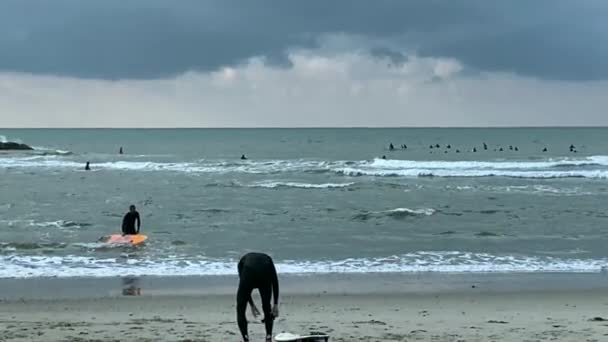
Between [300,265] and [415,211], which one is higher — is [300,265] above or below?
below

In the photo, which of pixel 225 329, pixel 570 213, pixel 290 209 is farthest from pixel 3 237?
pixel 570 213

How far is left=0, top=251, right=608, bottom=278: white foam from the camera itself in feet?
49.5

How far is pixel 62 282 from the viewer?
1387cm

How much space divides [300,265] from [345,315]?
521 centimetres

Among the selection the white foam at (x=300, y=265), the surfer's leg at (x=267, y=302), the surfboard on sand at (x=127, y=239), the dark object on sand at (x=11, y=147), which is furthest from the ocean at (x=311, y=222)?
the dark object on sand at (x=11, y=147)

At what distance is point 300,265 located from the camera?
52.1 ft

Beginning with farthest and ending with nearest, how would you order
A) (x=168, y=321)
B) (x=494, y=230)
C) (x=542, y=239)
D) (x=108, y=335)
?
(x=494, y=230), (x=542, y=239), (x=168, y=321), (x=108, y=335)

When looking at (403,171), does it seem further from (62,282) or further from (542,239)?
(62,282)

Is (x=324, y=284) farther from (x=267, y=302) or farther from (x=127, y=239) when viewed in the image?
(x=127, y=239)

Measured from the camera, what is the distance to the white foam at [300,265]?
49.5 ft

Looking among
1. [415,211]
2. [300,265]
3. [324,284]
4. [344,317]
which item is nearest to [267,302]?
[344,317]

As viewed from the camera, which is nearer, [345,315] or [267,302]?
[267,302]

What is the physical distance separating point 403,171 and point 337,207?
2170cm

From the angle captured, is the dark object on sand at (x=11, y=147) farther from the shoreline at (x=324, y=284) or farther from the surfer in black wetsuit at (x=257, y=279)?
the surfer in black wetsuit at (x=257, y=279)
